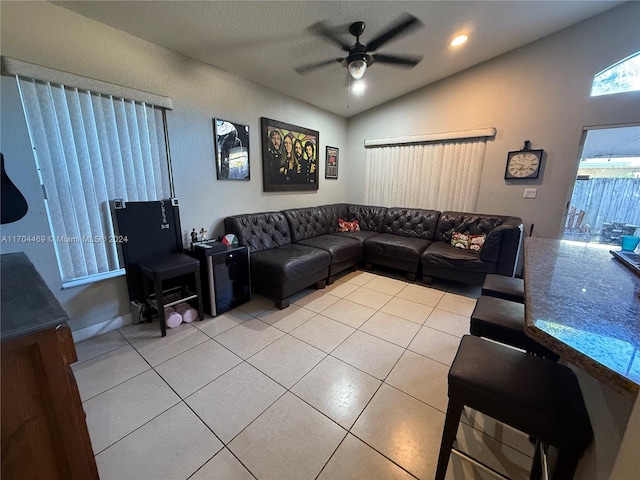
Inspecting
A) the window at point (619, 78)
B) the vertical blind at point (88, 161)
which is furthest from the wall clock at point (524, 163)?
the vertical blind at point (88, 161)

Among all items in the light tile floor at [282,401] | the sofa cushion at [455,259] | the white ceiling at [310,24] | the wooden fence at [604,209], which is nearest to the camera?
the light tile floor at [282,401]

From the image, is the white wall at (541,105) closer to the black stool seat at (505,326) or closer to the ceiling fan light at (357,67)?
the ceiling fan light at (357,67)

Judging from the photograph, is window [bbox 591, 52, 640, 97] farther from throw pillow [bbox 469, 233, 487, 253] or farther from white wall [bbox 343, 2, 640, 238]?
throw pillow [bbox 469, 233, 487, 253]

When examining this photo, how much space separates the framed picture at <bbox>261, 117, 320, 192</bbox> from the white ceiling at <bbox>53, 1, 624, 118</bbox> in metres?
0.54

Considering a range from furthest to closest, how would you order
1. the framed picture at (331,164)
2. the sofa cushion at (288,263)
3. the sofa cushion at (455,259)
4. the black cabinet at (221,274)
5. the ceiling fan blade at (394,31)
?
the framed picture at (331,164) → the sofa cushion at (455,259) → the sofa cushion at (288,263) → the black cabinet at (221,274) → the ceiling fan blade at (394,31)

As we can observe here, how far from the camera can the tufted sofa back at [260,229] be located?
2990 mm

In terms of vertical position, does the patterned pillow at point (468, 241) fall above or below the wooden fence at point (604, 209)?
below

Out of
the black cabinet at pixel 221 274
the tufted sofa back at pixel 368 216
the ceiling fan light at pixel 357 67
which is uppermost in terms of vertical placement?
the ceiling fan light at pixel 357 67

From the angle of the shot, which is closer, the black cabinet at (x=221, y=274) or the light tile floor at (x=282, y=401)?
the light tile floor at (x=282, y=401)

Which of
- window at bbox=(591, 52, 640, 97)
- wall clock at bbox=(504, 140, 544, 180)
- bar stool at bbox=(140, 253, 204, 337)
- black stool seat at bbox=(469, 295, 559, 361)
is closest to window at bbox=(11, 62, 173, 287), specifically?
bar stool at bbox=(140, 253, 204, 337)

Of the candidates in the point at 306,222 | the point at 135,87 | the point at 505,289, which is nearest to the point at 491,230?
the point at 505,289

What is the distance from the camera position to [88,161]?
6.60 feet

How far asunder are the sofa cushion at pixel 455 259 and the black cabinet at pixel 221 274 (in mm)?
2319

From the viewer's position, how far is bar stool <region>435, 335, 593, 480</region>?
782 millimetres
